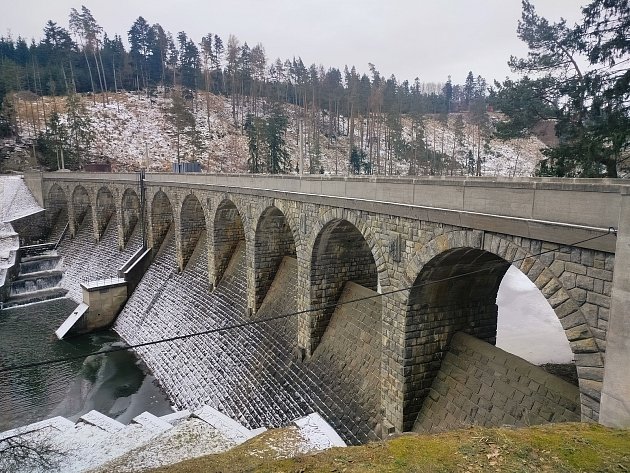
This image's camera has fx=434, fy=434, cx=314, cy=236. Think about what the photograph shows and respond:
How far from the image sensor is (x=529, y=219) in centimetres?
705

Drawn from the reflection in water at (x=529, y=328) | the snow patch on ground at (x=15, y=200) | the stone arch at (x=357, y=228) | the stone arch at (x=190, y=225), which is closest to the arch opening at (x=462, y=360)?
the stone arch at (x=357, y=228)

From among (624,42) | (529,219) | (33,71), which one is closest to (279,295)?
(529,219)

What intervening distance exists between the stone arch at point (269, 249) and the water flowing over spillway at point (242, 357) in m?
0.40

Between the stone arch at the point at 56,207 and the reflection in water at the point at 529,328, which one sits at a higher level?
the stone arch at the point at 56,207

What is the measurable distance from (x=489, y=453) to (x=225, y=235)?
19.5m

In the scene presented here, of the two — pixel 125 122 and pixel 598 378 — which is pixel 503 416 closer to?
pixel 598 378

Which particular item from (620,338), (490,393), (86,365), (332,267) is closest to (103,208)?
(86,365)

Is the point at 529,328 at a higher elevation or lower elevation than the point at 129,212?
lower

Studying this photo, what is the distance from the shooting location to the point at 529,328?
24.7 meters

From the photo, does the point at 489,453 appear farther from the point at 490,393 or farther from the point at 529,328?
the point at 529,328

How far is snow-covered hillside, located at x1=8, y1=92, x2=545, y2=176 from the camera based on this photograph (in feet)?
207

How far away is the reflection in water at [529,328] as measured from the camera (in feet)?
68.8

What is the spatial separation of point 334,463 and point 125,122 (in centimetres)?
7400

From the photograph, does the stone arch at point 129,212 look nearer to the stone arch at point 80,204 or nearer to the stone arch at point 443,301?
the stone arch at point 80,204
